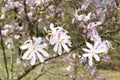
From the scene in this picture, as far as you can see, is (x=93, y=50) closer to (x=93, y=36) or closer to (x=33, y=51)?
(x=93, y=36)

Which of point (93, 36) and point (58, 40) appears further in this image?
point (93, 36)

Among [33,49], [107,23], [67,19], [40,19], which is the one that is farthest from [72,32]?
[33,49]

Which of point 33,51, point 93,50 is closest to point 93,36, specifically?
point 93,50

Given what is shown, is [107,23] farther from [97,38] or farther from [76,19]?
[97,38]

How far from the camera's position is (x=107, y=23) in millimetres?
3268

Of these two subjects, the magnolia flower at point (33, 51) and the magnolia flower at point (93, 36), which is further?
the magnolia flower at point (93, 36)

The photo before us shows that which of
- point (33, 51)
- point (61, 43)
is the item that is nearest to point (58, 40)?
point (61, 43)

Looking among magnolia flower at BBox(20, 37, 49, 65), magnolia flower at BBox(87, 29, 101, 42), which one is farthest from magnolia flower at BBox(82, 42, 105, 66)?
magnolia flower at BBox(20, 37, 49, 65)

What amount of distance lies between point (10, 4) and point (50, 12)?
0.37 meters

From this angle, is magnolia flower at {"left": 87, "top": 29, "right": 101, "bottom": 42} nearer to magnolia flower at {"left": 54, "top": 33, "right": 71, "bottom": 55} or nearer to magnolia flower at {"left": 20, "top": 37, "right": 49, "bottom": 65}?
magnolia flower at {"left": 54, "top": 33, "right": 71, "bottom": 55}

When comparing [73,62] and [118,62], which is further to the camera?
[118,62]

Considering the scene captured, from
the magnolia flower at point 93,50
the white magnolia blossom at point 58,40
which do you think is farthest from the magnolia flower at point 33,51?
the magnolia flower at point 93,50

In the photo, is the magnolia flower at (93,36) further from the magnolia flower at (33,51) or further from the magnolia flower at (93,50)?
the magnolia flower at (33,51)

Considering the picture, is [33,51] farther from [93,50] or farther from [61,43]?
[93,50]
